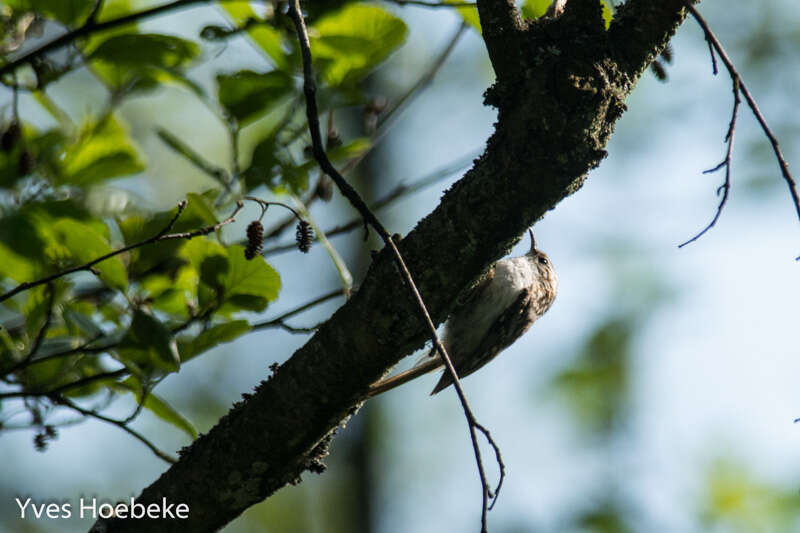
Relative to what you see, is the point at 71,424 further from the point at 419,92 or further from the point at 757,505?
the point at 757,505

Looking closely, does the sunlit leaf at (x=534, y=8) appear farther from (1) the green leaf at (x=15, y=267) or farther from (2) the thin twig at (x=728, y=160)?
(1) the green leaf at (x=15, y=267)

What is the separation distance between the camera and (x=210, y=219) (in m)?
2.21

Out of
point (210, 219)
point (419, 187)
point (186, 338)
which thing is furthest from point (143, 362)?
point (419, 187)

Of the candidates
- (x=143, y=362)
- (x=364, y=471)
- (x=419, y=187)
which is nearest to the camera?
(x=143, y=362)

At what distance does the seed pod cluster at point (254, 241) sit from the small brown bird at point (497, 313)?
5.75 ft

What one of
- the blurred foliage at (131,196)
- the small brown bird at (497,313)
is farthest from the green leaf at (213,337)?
the small brown bird at (497,313)

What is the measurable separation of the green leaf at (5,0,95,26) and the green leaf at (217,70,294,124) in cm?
43

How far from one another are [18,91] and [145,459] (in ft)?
31.9

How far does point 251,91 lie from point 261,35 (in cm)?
18

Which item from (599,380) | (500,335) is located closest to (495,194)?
(500,335)

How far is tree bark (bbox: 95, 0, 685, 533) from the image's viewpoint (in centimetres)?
186

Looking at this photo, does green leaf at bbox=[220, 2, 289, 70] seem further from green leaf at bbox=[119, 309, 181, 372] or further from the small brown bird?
the small brown bird

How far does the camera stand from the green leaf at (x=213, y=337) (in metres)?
2.23

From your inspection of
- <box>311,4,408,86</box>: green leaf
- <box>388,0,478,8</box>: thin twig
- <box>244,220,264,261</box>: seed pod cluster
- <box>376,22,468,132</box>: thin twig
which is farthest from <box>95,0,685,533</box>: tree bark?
<box>376,22,468,132</box>: thin twig
